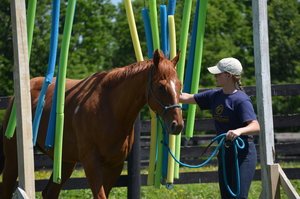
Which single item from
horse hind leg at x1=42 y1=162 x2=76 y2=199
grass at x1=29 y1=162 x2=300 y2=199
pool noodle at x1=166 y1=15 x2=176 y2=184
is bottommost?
grass at x1=29 y1=162 x2=300 y2=199

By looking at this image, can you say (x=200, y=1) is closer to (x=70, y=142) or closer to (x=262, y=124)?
(x=262, y=124)

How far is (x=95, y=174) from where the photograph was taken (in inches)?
297

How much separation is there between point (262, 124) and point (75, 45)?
2450 centimetres

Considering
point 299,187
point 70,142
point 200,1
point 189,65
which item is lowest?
point 299,187

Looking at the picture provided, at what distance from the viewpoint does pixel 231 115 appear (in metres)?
6.57

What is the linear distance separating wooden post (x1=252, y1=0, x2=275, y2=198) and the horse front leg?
1834 mm

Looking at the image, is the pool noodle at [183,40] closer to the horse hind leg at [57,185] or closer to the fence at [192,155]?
the fence at [192,155]

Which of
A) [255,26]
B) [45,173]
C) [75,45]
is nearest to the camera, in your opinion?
[255,26]

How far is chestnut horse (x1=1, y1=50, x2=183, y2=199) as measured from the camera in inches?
280

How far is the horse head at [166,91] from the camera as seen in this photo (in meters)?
6.91

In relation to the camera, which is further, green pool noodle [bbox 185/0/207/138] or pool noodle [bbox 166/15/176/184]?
pool noodle [bbox 166/15/176/184]

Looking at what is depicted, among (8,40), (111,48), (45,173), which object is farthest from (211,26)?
(45,173)

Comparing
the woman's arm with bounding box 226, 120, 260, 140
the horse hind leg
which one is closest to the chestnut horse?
the horse hind leg

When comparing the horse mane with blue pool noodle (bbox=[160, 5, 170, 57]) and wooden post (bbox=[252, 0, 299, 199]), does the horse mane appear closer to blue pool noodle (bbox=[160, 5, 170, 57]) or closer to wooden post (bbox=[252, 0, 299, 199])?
blue pool noodle (bbox=[160, 5, 170, 57])
